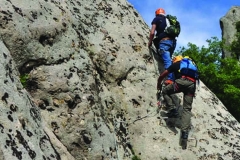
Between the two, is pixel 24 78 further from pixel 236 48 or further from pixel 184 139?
pixel 236 48

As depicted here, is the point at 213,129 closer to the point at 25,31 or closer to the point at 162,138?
the point at 162,138

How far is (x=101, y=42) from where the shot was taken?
1258 cm

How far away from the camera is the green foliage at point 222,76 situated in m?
30.2

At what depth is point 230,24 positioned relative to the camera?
43938mm

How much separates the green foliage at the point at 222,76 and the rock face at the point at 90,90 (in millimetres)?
16881

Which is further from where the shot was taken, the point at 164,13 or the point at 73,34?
the point at 164,13

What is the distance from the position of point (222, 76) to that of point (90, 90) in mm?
23084

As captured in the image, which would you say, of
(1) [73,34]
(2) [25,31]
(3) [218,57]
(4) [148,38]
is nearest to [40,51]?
(2) [25,31]

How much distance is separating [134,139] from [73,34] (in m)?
3.22

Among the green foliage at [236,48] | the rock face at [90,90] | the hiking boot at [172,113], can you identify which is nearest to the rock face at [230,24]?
the green foliage at [236,48]

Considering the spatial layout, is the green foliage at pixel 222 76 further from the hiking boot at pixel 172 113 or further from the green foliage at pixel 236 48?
the hiking boot at pixel 172 113

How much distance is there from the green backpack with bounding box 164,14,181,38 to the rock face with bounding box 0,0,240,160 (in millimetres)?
849

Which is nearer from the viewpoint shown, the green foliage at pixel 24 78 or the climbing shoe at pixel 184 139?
the green foliage at pixel 24 78

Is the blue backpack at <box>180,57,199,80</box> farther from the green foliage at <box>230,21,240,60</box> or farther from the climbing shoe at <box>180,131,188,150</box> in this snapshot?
the green foliage at <box>230,21,240,60</box>
